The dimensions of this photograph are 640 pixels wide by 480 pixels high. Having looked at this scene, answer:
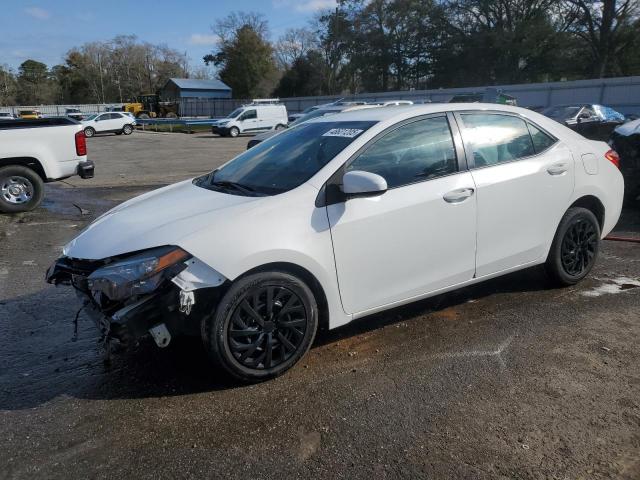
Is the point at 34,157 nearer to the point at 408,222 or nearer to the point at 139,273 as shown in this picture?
the point at 139,273

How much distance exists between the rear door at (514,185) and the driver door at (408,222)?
15 cm

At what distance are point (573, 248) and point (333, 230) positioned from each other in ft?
8.32

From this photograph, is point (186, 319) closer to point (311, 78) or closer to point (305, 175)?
point (305, 175)

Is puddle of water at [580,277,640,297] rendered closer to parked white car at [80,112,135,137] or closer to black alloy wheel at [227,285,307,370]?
black alloy wheel at [227,285,307,370]

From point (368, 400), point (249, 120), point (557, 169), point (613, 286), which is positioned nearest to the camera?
point (368, 400)

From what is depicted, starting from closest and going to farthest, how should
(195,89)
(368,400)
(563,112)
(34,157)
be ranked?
(368,400) → (34,157) → (563,112) → (195,89)

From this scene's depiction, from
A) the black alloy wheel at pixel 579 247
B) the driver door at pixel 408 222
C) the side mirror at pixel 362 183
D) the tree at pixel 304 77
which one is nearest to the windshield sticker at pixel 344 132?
the driver door at pixel 408 222

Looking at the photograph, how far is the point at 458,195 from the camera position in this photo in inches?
153

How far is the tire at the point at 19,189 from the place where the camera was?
28.7 feet

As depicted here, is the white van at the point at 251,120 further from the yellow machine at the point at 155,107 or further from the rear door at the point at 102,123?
the yellow machine at the point at 155,107

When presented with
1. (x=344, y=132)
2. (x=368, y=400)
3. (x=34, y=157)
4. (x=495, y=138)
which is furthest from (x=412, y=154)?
(x=34, y=157)

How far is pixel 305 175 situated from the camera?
11.8ft

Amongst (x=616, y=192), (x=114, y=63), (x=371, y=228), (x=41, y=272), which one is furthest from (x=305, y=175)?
(x=114, y=63)

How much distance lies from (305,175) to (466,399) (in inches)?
67.1
